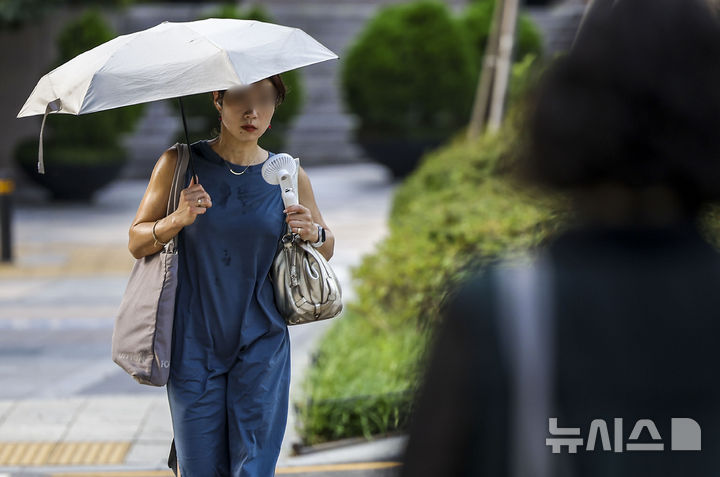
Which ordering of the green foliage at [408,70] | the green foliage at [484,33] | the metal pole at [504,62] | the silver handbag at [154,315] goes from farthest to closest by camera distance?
the green foliage at [484,33] → the green foliage at [408,70] → the metal pole at [504,62] → the silver handbag at [154,315]

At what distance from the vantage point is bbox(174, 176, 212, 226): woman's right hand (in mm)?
2967

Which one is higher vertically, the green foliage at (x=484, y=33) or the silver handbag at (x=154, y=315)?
the green foliage at (x=484, y=33)

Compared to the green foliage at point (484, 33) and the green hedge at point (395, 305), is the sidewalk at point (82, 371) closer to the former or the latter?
A: the green hedge at point (395, 305)

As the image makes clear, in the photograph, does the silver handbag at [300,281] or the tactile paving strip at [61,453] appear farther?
the tactile paving strip at [61,453]

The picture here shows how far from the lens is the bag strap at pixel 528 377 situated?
3.83 ft

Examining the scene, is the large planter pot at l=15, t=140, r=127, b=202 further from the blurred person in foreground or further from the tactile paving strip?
the blurred person in foreground

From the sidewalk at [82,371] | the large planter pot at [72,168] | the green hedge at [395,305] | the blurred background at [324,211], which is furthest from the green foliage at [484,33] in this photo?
the green hedge at [395,305]

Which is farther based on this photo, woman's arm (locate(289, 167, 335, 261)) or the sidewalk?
the sidewalk

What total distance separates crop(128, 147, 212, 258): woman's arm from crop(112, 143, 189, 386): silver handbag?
0.03m

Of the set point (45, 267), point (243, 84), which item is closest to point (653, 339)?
point (243, 84)

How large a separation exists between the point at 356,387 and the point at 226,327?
2.03m

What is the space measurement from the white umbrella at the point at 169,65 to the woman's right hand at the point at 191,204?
0.29 m

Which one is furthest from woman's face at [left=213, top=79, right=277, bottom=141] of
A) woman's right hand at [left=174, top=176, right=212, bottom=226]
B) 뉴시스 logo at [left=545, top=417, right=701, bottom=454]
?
뉴시스 logo at [left=545, top=417, right=701, bottom=454]

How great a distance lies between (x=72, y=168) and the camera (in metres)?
16.9
